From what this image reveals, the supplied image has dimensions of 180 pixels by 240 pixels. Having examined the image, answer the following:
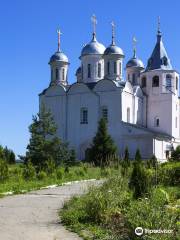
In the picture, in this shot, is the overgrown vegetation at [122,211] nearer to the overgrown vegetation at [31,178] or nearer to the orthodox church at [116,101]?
the overgrown vegetation at [31,178]

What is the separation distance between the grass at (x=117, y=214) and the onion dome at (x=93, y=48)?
3636 centimetres


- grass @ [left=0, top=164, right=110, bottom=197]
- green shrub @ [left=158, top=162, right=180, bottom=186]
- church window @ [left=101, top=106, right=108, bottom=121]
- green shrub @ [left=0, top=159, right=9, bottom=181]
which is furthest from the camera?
church window @ [left=101, top=106, right=108, bottom=121]

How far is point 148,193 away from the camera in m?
9.88

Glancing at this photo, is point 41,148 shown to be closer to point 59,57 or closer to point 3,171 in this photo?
point 3,171

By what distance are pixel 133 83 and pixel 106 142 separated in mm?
13668

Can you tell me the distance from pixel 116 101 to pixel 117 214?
34302 mm

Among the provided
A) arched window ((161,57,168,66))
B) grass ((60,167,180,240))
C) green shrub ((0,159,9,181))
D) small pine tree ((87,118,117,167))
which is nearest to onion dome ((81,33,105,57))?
arched window ((161,57,168,66))

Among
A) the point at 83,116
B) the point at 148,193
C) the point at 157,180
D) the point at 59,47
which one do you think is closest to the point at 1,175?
the point at 157,180

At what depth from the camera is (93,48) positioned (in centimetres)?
4625

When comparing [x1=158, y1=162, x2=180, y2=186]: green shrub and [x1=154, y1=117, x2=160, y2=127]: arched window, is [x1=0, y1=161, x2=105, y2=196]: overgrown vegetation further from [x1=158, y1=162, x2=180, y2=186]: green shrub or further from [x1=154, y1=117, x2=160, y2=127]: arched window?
[x1=154, y1=117, x2=160, y2=127]: arched window

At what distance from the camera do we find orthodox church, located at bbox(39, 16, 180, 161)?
135 ft

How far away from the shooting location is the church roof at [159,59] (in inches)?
1807

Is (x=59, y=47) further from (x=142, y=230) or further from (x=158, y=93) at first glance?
(x=142, y=230)
